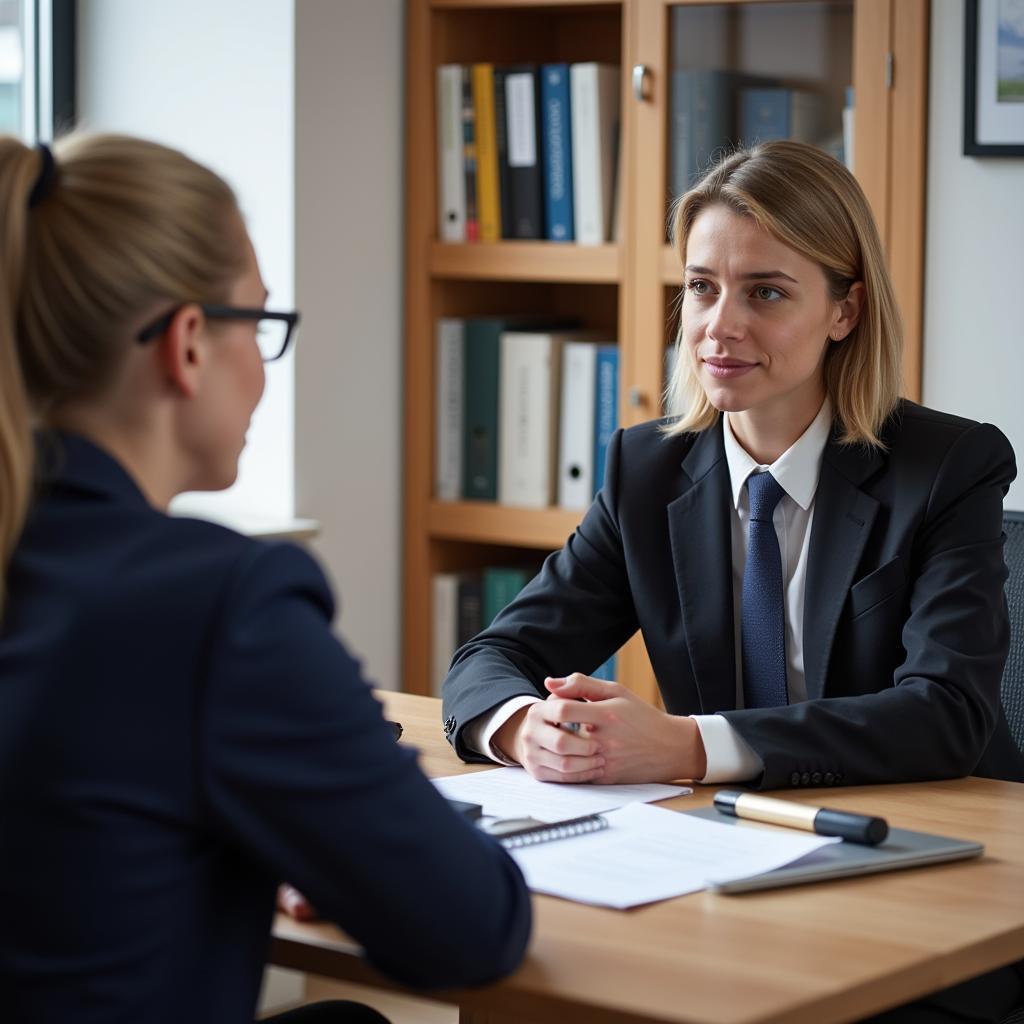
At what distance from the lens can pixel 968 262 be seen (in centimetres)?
275

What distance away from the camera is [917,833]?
1.41 metres

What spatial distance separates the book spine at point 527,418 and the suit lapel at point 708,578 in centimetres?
118

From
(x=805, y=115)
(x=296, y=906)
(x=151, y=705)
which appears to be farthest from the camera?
(x=805, y=115)

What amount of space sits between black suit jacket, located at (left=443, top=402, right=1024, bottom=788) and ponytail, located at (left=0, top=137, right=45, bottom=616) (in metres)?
0.77

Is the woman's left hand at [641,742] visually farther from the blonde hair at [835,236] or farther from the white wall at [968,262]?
the white wall at [968,262]

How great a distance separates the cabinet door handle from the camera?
9.71ft

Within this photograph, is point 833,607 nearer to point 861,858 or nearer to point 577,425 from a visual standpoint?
point 861,858

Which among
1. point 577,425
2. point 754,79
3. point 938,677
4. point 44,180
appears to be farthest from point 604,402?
point 44,180

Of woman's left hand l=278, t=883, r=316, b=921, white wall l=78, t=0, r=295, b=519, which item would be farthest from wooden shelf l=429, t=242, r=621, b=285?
woman's left hand l=278, t=883, r=316, b=921

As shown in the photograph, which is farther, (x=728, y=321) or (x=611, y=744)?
(x=728, y=321)

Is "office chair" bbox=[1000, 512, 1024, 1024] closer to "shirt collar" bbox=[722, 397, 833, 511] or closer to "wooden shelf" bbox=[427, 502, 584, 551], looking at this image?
"shirt collar" bbox=[722, 397, 833, 511]

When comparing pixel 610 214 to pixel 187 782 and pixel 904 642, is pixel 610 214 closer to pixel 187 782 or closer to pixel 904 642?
pixel 904 642

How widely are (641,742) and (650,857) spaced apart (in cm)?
26

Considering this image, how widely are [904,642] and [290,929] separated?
2.87 ft
